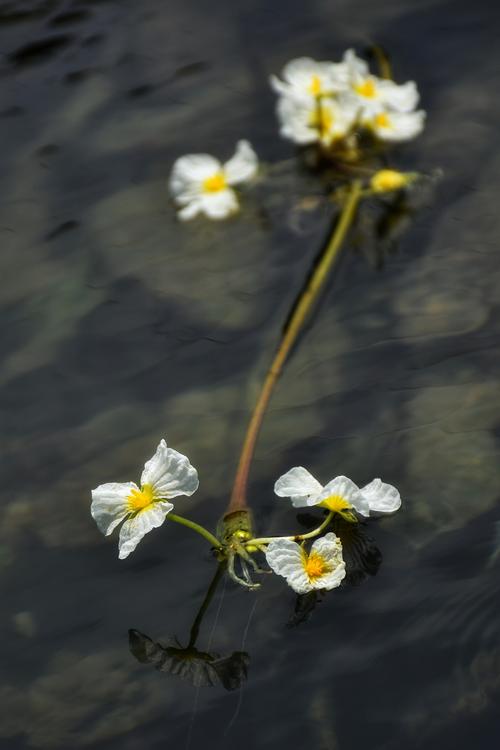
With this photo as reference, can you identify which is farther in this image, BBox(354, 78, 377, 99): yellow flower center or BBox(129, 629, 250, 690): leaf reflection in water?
BBox(354, 78, 377, 99): yellow flower center

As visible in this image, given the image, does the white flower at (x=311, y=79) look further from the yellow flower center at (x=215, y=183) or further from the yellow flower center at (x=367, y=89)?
the yellow flower center at (x=215, y=183)

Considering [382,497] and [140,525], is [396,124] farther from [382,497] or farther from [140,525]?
[140,525]

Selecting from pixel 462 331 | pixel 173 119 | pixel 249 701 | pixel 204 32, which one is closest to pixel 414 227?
pixel 462 331

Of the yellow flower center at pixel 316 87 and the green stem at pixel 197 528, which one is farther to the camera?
the yellow flower center at pixel 316 87

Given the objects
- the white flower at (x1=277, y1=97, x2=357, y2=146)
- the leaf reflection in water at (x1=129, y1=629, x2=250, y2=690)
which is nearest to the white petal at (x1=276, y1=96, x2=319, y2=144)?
the white flower at (x1=277, y1=97, x2=357, y2=146)

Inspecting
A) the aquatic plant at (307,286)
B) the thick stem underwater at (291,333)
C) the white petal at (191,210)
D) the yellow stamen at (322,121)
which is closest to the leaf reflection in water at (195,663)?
the aquatic plant at (307,286)

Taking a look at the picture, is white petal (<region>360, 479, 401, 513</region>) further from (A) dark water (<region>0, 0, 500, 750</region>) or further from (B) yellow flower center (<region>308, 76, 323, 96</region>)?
(B) yellow flower center (<region>308, 76, 323, 96</region>)

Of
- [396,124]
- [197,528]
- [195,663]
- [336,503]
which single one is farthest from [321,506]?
[396,124]
